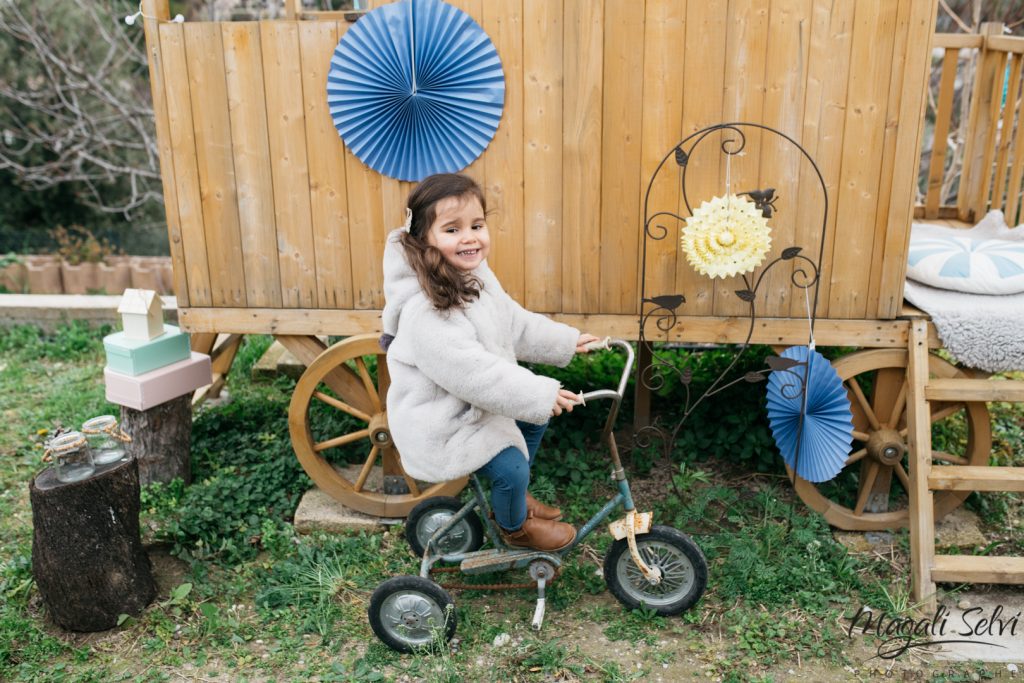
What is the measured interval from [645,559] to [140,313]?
261 centimetres

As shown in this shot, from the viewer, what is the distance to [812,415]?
12.1 ft

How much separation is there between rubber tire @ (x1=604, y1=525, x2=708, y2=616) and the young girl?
1.39 ft

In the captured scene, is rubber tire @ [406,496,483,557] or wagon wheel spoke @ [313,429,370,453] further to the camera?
wagon wheel spoke @ [313,429,370,453]

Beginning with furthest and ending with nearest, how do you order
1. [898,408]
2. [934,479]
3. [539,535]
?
[898,408] → [934,479] → [539,535]

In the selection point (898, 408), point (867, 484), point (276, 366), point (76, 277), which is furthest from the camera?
point (76, 277)

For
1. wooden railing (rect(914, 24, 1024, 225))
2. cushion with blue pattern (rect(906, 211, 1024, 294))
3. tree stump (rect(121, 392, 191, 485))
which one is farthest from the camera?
wooden railing (rect(914, 24, 1024, 225))

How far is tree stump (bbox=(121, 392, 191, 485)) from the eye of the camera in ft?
14.0

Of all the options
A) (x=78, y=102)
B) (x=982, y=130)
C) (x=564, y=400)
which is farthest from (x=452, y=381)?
(x=78, y=102)

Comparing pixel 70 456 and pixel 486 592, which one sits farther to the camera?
pixel 486 592

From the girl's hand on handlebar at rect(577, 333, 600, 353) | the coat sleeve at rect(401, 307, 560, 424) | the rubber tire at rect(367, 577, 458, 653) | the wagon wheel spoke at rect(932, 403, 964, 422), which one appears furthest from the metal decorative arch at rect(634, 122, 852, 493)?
the rubber tire at rect(367, 577, 458, 653)

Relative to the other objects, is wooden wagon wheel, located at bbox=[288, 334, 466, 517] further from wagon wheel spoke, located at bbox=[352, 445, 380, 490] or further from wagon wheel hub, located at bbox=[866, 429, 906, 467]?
wagon wheel hub, located at bbox=[866, 429, 906, 467]

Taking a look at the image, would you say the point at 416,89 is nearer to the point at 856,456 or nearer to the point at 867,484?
the point at 856,456

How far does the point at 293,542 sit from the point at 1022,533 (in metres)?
3.39

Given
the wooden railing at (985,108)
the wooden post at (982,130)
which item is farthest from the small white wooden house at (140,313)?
the wooden post at (982,130)
